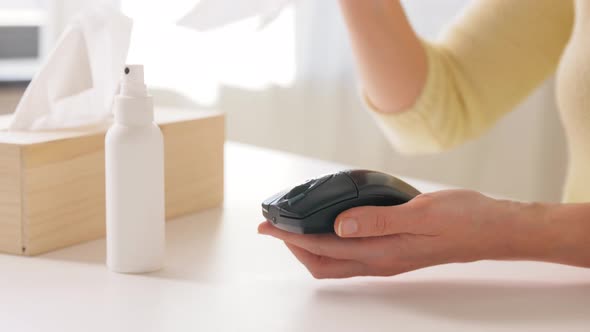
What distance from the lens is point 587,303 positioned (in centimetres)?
65

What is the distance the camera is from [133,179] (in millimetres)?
686

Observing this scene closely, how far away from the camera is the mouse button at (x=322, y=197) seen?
2.10 feet

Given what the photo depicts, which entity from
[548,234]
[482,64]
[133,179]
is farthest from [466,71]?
[133,179]

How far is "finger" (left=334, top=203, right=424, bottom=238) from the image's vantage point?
2.10ft

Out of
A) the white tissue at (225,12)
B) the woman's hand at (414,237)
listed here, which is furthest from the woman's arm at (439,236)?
the white tissue at (225,12)

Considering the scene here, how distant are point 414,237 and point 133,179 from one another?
9.6 inches

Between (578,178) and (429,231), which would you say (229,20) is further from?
(578,178)

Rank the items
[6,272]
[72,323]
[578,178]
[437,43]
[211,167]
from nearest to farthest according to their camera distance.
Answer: [72,323] < [6,272] < [211,167] < [578,178] < [437,43]

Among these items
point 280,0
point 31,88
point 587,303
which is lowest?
point 587,303

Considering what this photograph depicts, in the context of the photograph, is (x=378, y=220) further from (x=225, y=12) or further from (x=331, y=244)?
(x=225, y=12)

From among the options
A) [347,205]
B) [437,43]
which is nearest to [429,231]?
[347,205]

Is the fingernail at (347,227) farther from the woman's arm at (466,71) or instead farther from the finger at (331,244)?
the woman's arm at (466,71)

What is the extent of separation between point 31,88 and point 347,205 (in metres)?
0.39

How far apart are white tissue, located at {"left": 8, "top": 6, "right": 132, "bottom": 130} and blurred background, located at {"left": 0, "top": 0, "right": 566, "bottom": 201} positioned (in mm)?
1252
